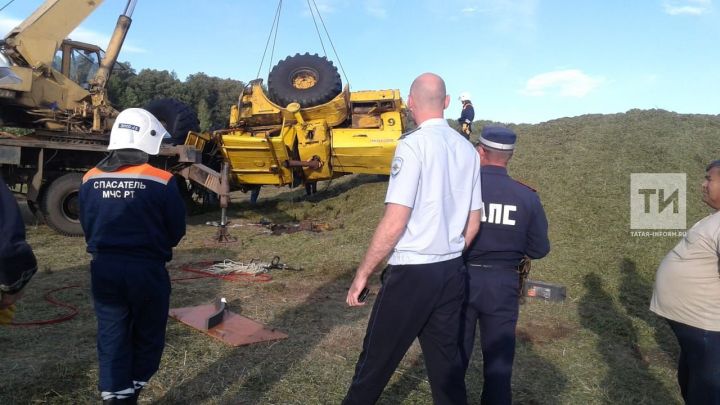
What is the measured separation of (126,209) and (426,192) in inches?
55.7

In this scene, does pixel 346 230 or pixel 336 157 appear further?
pixel 336 157

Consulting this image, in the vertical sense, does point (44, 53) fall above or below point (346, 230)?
above

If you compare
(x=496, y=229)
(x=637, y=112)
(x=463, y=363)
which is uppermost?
(x=637, y=112)

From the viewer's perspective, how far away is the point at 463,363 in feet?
8.75

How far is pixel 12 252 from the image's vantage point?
1.96m

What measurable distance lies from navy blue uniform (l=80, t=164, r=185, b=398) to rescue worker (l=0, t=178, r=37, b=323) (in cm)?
45

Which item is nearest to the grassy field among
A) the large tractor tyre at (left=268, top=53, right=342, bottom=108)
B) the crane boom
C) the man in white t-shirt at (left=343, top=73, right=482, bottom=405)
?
the man in white t-shirt at (left=343, top=73, right=482, bottom=405)

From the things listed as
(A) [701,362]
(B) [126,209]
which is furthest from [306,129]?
(A) [701,362]

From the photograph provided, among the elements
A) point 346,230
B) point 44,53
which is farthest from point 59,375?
point 44,53

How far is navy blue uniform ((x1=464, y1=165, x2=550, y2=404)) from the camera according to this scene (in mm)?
2781

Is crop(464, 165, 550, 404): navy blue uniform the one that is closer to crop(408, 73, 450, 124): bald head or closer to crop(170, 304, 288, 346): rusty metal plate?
crop(408, 73, 450, 124): bald head

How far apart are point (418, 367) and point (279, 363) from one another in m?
1.04

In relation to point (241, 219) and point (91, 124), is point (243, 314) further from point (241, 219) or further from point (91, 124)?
point (91, 124)

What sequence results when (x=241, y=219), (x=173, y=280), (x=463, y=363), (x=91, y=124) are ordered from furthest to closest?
1. (x=241, y=219)
2. (x=91, y=124)
3. (x=173, y=280)
4. (x=463, y=363)
